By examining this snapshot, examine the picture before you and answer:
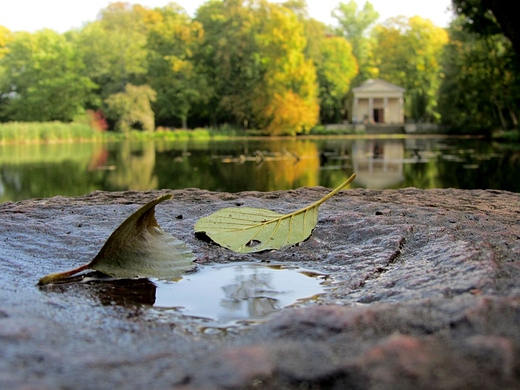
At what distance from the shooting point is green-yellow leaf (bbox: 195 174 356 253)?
5.30 ft

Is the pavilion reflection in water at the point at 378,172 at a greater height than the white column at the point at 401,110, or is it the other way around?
the white column at the point at 401,110

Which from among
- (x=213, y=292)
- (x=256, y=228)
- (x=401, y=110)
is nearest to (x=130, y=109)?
(x=401, y=110)

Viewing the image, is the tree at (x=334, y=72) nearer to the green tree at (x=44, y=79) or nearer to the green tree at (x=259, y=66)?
the green tree at (x=259, y=66)

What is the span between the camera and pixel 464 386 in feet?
2.06

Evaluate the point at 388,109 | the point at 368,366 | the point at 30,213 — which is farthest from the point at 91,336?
the point at 388,109

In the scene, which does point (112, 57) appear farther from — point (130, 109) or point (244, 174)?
point (244, 174)

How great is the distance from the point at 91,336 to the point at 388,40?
61.8 meters

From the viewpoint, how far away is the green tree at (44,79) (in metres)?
43.2

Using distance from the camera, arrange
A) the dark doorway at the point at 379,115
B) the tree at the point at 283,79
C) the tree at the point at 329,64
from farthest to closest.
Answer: the dark doorway at the point at 379,115 → the tree at the point at 329,64 → the tree at the point at 283,79

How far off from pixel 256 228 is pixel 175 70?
46.4 meters

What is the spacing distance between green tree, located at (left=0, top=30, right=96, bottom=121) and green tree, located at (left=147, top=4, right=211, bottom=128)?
18.9 feet

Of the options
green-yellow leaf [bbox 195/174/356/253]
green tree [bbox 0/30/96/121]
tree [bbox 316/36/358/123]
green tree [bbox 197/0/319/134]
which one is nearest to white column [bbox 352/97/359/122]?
tree [bbox 316/36/358/123]

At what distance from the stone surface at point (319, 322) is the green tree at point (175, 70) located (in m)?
44.4

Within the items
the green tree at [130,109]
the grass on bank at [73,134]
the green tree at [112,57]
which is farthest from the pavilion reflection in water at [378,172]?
the green tree at [112,57]
